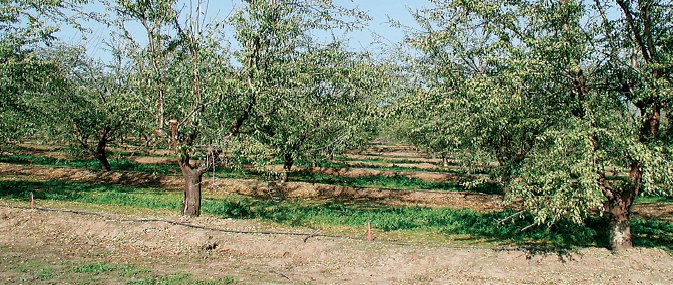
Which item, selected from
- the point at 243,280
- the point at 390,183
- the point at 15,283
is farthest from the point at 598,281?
the point at 390,183

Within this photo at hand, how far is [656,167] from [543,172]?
218 centimetres

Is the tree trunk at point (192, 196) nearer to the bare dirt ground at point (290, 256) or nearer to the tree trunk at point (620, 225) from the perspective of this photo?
the bare dirt ground at point (290, 256)

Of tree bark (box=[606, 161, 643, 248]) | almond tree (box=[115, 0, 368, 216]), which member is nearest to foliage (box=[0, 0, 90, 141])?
almond tree (box=[115, 0, 368, 216])

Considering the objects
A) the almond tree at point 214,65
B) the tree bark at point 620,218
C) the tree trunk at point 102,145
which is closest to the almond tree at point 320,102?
the almond tree at point 214,65

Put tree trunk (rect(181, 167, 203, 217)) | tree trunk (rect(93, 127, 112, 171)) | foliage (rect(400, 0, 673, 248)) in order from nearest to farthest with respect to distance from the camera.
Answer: foliage (rect(400, 0, 673, 248))
tree trunk (rect(181, 167, 203, 217))
tree trunk (rect(93, 127, 112, 171))

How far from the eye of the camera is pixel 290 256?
13.8m

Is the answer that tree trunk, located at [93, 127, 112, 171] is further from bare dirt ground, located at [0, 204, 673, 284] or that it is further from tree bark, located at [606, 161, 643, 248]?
tree bark, located at [606, 161, 643, 248]

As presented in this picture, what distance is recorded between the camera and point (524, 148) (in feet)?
51.2

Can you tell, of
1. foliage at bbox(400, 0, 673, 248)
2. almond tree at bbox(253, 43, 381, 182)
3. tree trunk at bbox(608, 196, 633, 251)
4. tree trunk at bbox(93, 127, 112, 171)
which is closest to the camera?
foliage at bbox(400, 0, 673, 248)

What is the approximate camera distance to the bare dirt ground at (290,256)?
1181 cm

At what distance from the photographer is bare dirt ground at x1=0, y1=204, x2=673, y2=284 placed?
38.8 feet

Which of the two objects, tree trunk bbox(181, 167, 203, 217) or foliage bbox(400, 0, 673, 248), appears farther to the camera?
tree trunk bbox(181, 167, 203, 217)

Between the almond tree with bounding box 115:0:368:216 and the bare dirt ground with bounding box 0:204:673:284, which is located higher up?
the almond tree with bounding box 115:0:368:216

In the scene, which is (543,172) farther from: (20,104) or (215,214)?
(20,104)
